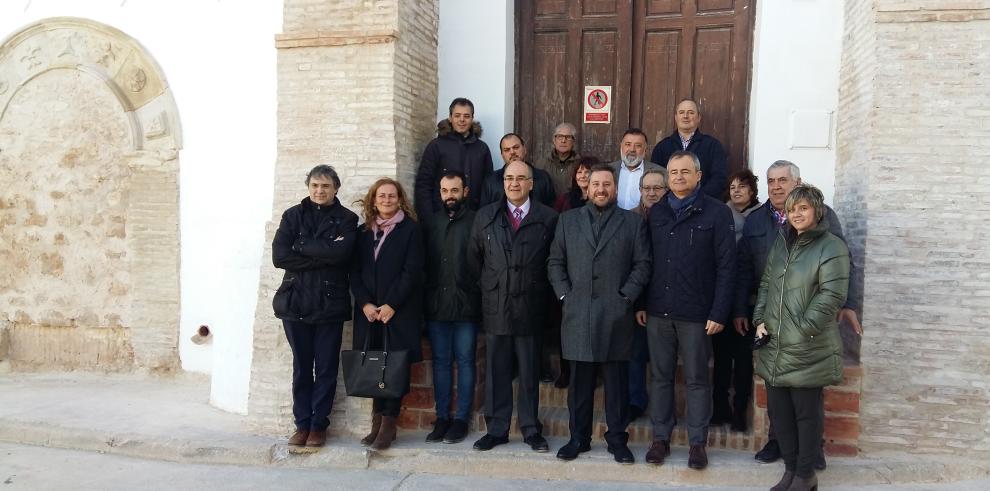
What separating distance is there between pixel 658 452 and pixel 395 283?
194 centimetres

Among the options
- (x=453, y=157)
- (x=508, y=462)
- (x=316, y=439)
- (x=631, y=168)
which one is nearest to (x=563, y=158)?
(x=631, y=168)

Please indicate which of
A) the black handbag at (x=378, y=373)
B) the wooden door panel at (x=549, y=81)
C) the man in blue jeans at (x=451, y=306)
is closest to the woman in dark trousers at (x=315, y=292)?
the black handbag at (x=378, y=373)

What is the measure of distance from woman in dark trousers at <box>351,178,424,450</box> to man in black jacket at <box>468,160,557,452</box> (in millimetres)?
428

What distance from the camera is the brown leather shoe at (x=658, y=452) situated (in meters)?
4.42

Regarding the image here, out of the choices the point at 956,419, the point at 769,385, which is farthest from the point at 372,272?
the point at 956,419

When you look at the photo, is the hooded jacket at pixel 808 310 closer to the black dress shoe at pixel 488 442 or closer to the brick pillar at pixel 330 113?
the black dress shoe at pixel 488 442

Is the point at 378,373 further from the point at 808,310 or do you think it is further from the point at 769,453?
the point at 808,310

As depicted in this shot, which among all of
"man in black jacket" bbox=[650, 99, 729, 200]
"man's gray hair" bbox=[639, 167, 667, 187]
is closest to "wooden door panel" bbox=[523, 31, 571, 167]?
"man in black jacket" bbox=[650, 99, 729, 200]

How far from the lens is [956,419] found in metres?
4.70

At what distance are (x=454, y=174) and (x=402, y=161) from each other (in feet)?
2.43

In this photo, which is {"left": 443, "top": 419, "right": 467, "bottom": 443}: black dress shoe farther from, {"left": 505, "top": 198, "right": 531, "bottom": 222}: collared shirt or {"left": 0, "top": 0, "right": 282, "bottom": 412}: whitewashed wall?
{"left": 0, "top": 0, "right": 282, "bottom": 412}: whitewashed wall

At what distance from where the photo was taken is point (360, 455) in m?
4.78

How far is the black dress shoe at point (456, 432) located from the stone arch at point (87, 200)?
3.25m

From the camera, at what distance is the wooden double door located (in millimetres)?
6051
